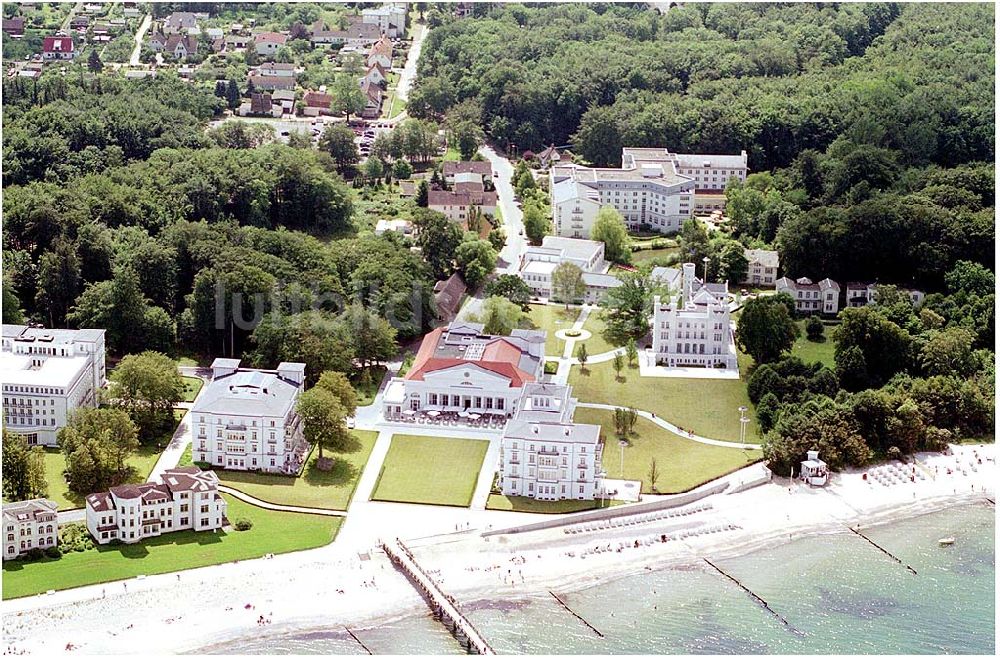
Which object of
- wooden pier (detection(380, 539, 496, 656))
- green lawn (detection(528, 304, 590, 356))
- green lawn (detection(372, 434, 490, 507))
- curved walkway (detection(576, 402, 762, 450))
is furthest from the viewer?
green lawn (detection(528, 304, 590, 356))

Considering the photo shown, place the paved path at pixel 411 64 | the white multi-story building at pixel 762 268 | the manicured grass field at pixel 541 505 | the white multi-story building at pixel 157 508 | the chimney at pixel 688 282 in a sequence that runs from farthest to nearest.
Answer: the paved path at pixel 411 64 → the white multi-story building at pixel 762 268 → the chimney at pixel 688 282 → the manicured grass field at pixel 541 505 → the white multi-story building at pixel 157 508

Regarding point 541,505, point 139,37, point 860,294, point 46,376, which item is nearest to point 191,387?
point 46,376

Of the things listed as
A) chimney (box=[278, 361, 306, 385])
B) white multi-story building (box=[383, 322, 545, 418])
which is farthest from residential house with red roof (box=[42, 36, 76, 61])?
white multi-story building (box=[383, 322, 545, 418])

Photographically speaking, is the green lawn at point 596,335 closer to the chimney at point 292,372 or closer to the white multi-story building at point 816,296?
the white multi-story building at point 816,296

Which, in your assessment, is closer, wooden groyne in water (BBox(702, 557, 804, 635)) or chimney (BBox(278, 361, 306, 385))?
wooden groyne in water (BBox(702, 557, 804, 635))

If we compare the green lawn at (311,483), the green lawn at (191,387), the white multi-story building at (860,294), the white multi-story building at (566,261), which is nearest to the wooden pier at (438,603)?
the green lawn at (311,483)

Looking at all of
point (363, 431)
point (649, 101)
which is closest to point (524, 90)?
point (649, 101)

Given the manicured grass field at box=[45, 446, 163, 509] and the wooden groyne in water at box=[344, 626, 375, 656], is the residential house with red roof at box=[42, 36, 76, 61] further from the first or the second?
the wooden groyne in water at box=[344, 626, 375, 656]
